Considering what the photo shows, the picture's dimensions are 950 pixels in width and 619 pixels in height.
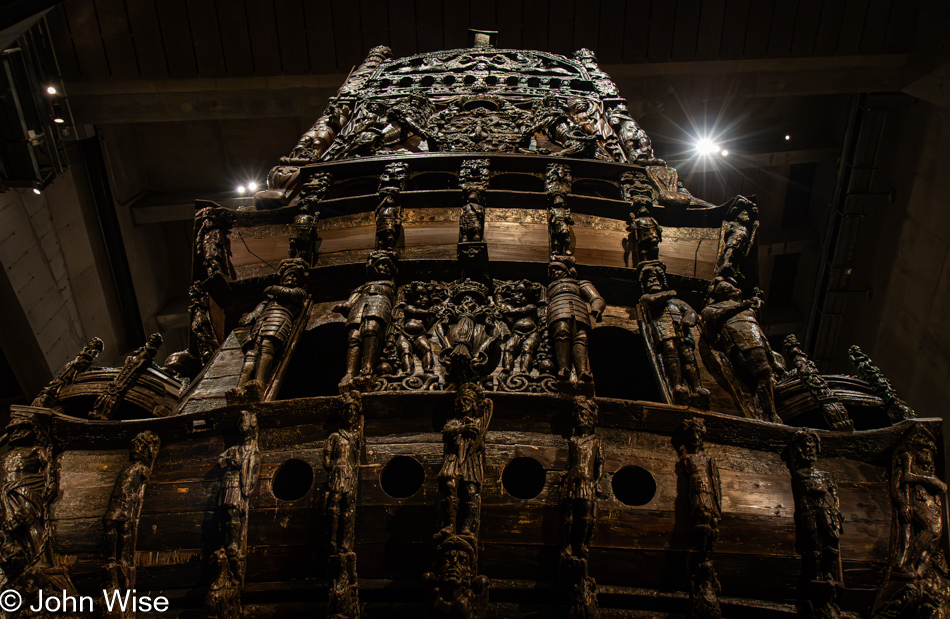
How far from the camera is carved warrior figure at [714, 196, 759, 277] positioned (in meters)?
8.46

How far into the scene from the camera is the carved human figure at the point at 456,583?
4.68 metres

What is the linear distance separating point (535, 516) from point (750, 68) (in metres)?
15.1

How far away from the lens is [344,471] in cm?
542

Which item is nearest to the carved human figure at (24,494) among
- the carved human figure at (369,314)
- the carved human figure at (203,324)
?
the carved human figure at (203,324)

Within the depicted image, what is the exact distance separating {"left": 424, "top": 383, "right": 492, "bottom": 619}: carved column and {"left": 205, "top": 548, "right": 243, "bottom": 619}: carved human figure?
5.16ft

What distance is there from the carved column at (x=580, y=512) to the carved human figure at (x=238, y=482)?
8.71 feet

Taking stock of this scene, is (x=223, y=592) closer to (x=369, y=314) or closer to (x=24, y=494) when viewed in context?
(x=24, y=494)

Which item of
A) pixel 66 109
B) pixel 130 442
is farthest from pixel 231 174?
pixel 130 442

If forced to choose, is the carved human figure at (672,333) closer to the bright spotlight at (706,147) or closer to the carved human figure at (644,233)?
the carved human figure at (644,233)

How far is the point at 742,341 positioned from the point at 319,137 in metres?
8.39

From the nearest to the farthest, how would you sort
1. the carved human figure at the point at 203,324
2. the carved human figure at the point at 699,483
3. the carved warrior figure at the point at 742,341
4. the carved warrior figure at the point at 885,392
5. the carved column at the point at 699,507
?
the carved column at the point at 699,507
the carved human figure at the point at 699,483
the carved warrior figure at the point at 885,392
the carved warrior figure at the point at 742,341
the carved human figure at the point at 203,324

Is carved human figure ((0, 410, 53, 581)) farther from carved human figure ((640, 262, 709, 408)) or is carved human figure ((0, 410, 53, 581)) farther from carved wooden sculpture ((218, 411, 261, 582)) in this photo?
carved human figure ((640, 262, 709, 408))

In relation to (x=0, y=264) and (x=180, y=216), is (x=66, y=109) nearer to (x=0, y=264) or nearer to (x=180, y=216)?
(x=180, y=216)

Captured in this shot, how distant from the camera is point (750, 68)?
16547 mm
